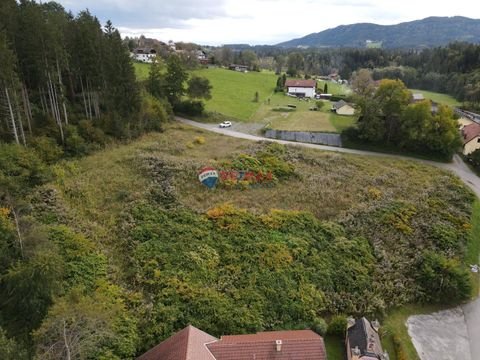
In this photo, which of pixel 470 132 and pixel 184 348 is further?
pixel 470 132

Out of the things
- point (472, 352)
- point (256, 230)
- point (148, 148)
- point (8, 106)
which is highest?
point (8, 106)

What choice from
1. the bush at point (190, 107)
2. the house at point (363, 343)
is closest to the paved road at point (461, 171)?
the bush at point (190, 107)

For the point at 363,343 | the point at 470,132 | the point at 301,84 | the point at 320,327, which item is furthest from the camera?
the point at 301,84

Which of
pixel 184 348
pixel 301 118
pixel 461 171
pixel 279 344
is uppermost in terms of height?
pixel 301 118

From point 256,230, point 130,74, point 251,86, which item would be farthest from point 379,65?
point 256,230

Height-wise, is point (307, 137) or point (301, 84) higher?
point (301, 84)

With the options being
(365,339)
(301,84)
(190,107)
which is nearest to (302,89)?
(301,84)

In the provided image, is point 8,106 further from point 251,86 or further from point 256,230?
point 251,86

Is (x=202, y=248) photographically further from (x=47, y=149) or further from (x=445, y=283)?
(x=47, y=149)
